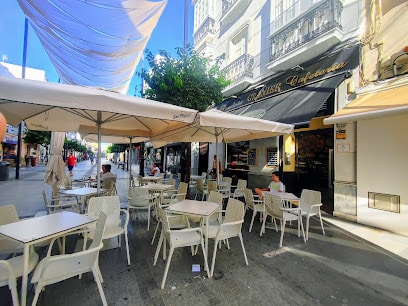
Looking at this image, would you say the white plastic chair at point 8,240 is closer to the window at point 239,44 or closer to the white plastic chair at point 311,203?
the white plastic chair at point 311,203

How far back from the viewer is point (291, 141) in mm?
9031

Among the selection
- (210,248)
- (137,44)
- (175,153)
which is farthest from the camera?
(175,153)

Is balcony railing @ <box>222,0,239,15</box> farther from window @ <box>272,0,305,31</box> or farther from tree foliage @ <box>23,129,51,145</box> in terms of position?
tree foliage @ <box>23,129,51,145</box>

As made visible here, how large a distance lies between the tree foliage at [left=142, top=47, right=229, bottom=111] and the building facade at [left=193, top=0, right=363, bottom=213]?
2588mm

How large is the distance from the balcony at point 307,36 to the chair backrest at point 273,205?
19.3 ft

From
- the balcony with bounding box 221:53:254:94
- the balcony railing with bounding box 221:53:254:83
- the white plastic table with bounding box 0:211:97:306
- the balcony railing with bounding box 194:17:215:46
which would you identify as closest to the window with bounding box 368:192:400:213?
the white plastic table with bounding box 0:211:97:306

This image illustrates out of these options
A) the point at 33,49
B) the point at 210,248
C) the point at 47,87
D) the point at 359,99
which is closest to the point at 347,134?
the point at 359,99

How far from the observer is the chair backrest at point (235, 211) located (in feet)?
11.5

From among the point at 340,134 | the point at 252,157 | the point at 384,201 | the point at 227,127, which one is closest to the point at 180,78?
the point at 227,127

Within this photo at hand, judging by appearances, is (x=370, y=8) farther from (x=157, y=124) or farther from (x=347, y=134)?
(x=157, y=124)

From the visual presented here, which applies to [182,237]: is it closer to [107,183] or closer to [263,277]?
[263,277]

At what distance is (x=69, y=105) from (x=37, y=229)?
5.33 ft

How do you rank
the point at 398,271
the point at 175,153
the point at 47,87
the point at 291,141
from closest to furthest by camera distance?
1. the point at 47,87
2. the point at 398,271
3. the point at 291,141
4. the point at 175,153

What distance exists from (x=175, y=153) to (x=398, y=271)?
1673cm
